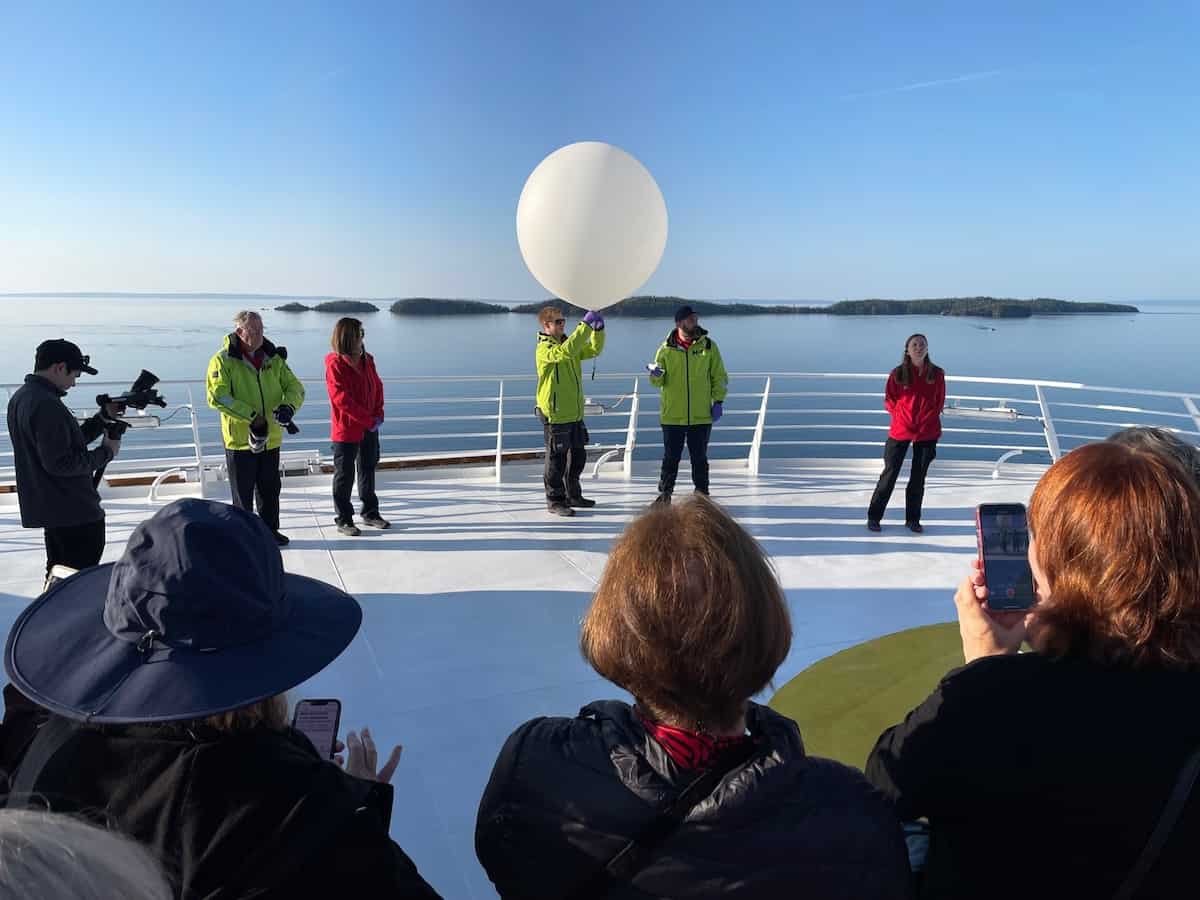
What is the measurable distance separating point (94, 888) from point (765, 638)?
59cm

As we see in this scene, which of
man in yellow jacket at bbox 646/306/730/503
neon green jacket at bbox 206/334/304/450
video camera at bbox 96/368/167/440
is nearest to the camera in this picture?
video camera at bbox 96/368/167/440

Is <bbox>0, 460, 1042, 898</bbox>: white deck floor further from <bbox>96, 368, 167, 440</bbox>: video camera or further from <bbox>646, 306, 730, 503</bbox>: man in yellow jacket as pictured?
<bbox>96, 368, 167, 440</bbox>: video camera

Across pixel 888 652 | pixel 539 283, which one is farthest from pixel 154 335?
pixel 888 652

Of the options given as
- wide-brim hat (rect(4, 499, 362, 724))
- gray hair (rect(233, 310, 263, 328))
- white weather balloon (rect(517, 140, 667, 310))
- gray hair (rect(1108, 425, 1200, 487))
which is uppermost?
Result: white weather balloon (rect(517, 140, 667, 310))

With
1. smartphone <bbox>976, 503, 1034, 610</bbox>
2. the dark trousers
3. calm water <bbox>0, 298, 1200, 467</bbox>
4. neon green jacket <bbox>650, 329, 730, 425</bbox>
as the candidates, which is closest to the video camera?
neon green jacket <bbox>650, 329, 730, 425</bbox>

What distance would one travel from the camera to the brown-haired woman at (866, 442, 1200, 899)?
2.46 ft

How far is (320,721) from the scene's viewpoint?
1.16m

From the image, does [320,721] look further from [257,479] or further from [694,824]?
[257,479]

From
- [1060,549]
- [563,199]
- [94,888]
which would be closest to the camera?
[94,888]

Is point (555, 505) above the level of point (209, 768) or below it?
below

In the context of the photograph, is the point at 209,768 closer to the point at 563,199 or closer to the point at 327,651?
the point at 327,651

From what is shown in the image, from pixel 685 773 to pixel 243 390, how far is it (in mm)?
3251

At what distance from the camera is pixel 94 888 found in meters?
0.44

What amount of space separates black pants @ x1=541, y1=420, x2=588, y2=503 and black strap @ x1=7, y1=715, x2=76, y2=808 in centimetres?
362
